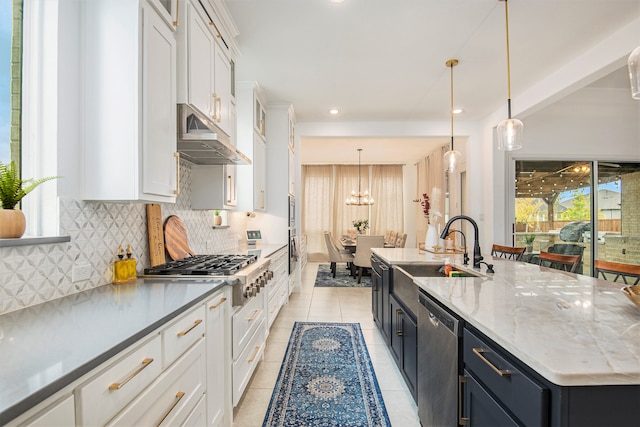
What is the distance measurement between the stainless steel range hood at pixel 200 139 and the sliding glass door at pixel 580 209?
14.8 ft

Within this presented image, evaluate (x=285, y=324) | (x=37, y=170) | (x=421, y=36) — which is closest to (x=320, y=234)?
(x=285, y=324)

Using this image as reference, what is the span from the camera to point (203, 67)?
1998mm

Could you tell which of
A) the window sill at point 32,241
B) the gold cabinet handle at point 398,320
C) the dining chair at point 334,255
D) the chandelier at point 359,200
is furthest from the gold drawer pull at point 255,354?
the chandelier at point 359,200

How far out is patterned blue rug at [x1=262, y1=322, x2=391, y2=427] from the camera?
1851 mm

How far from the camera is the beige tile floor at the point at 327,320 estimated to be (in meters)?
1.91

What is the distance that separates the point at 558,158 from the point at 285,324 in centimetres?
474

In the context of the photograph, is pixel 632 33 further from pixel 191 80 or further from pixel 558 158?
pixel 191 80

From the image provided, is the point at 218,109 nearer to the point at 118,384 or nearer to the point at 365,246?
the point at 118,384

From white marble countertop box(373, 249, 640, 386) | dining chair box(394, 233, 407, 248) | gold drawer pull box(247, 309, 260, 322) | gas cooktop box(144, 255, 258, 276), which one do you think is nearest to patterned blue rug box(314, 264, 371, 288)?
dining chair box(394, 233, 407, 248)

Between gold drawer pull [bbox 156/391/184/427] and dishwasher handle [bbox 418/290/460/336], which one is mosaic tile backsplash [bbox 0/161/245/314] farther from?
dishwasher handle [bbox 418/290/460/336]

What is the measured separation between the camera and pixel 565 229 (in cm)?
469

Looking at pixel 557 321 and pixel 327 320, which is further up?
pixel 557 321

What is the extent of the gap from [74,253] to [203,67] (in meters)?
1.35

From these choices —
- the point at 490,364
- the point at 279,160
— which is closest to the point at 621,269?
the point at 490,364
